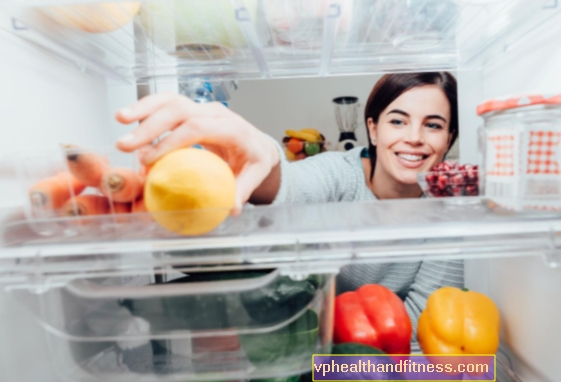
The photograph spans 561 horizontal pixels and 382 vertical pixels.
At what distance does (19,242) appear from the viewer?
1.52ft

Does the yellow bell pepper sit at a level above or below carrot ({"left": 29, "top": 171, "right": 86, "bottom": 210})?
below

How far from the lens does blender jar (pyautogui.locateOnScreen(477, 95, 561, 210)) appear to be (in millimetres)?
463

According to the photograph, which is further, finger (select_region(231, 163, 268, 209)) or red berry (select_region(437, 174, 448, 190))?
red berry (select_region(437, 174, 448, 190))

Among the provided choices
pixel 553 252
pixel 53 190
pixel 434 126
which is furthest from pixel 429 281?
pixel 53 190

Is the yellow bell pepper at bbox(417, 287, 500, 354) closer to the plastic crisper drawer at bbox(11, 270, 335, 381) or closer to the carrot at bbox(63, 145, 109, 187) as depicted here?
the plastic crisper drawer at bbox(11, 270, 335, 381)

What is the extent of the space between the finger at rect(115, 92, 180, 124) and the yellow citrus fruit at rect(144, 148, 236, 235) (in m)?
0.07

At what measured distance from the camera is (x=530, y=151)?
18.5 inches

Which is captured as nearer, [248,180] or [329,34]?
[248,180]

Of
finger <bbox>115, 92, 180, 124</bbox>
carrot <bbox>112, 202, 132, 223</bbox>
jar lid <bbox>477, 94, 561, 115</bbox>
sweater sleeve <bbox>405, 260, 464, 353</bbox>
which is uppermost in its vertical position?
finger <bbox>115, 92, 180, 124</bbox>

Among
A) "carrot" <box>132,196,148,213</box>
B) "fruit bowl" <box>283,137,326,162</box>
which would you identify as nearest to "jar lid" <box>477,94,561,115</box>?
"carrot" <box>132,196,148,213</box>

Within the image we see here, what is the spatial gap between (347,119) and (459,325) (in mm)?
827

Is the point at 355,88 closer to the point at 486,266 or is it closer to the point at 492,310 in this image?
the point at 486,266

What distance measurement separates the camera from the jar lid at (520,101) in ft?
1.48

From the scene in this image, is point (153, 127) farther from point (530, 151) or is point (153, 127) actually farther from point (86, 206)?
point (530, 151)
